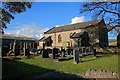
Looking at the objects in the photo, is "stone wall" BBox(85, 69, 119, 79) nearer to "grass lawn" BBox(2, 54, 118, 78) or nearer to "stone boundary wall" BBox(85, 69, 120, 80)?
"stone boundary wall" BBox(85, 69, 120, 80)

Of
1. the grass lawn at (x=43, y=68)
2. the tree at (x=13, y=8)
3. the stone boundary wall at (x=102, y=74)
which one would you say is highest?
the tree at (x=13, y=8)

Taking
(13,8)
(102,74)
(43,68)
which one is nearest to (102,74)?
(102,74)

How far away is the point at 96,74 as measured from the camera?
1022 centimetres

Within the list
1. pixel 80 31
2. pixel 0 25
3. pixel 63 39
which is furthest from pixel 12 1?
pixel 63 39

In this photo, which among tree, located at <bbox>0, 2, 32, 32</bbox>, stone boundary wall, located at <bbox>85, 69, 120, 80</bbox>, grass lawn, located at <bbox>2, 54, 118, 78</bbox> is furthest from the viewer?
tree, located at <bbox>0, 2, 32, 32</bbox>

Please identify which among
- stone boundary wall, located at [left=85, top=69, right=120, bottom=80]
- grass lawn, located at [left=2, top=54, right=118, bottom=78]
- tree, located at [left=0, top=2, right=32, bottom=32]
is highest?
tree, located at [left=0, top=2, right=32, bottom=32]

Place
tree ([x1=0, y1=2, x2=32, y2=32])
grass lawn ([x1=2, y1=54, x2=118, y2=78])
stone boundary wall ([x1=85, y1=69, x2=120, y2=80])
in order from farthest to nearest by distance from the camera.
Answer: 1. tree ([x1=0, y1=2, x2=32, y2=32])
2. grass lawn ([x1=2, y1=54, x2=118, y2=78])
3. stone boundary wall ([x1=85, y1=69, x2=120, y2=80])

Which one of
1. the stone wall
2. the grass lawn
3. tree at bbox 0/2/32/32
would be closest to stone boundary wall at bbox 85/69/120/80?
the stone wall

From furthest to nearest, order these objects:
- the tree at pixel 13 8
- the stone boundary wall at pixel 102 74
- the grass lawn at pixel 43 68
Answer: the tree at pixel 13 8 → the grass lawn at pixel 43 68 → the stone boundary wall at pixel 102 74

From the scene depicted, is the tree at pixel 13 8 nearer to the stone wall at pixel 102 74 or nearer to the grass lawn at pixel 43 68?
the grass lawn at pixel 43 68

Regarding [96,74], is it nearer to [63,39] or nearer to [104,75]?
[104,75]

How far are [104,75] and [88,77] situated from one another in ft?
3.21

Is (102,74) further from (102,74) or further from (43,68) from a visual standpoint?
(43,68)

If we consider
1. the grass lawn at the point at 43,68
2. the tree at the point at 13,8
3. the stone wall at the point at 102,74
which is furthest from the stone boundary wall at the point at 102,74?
the tree at the point at 13,8
